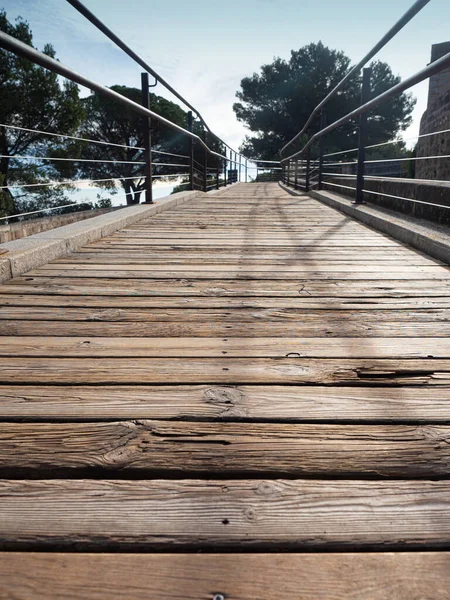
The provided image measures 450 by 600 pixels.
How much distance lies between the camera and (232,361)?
3.57 feet

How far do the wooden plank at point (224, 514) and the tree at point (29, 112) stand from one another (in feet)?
44.3

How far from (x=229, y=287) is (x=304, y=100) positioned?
26349 mm

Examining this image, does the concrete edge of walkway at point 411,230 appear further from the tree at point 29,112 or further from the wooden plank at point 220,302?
the tree at point 29,112

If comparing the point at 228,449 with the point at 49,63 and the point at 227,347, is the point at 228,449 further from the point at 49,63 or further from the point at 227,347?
the point at 49,63

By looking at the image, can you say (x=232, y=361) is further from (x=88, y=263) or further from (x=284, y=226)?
(x=284, y=226)

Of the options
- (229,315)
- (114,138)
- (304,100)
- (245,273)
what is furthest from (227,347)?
(304,100)

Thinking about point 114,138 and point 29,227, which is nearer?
point 29,227

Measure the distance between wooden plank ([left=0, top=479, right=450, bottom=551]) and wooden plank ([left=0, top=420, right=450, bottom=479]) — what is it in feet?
0.09

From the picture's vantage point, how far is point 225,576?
53cm

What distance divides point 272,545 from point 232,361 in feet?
1.77

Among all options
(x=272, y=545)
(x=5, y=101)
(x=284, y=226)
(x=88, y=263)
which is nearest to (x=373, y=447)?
(x=272, y=545)

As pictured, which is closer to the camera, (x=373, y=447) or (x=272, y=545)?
(x=272, y=545)

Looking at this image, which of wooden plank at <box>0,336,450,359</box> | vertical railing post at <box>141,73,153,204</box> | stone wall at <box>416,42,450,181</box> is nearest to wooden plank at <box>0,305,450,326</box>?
wooden plank at <box>0,336,450,359</box>

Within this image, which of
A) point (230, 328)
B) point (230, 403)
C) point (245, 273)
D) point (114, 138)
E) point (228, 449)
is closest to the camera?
point (228, 449)
